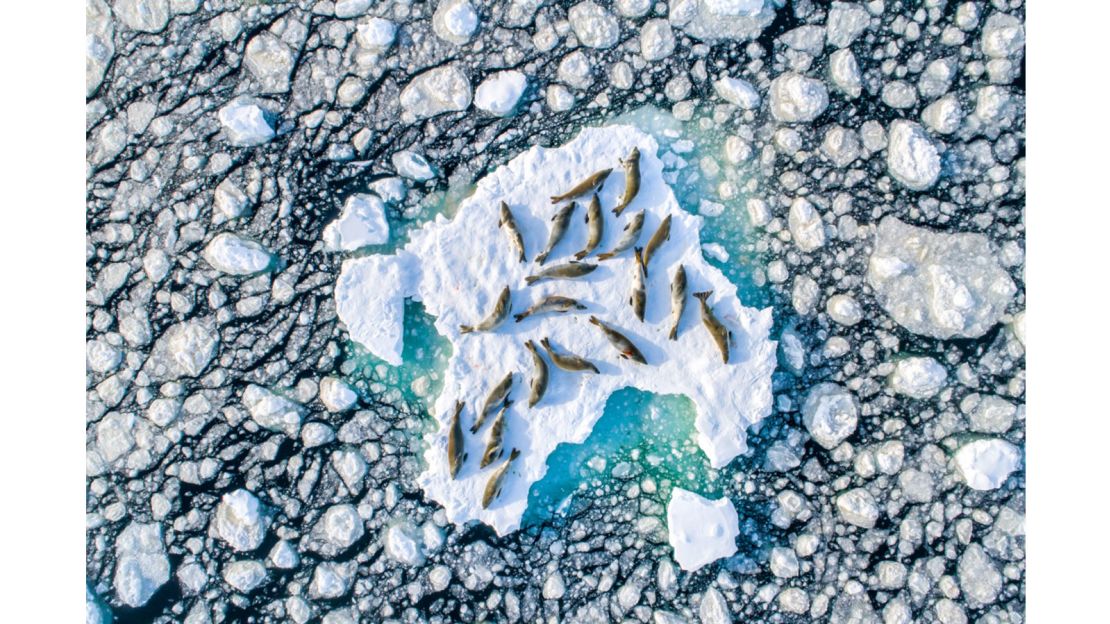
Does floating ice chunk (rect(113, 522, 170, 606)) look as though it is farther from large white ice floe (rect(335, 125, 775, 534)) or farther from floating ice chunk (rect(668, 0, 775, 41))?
floating ice chunk (rect(668, 0, 775, 41))

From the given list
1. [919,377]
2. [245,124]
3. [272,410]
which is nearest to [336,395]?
[272,410]

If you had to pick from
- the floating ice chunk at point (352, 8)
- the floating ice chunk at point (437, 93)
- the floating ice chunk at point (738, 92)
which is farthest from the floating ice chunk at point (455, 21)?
the floating ice chunk at point (738, 92)

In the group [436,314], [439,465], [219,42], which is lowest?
[439,465]

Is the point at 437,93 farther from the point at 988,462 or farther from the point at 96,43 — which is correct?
the point at 988,462

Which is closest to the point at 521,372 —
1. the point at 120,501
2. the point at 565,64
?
the point at 565,64

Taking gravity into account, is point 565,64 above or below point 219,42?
below

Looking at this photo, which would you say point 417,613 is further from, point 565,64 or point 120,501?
point 565,64
